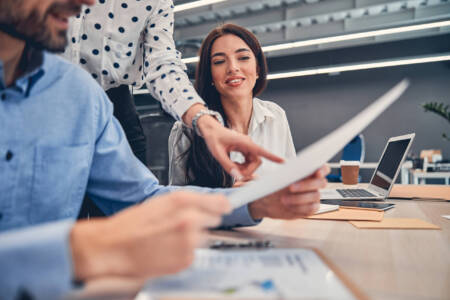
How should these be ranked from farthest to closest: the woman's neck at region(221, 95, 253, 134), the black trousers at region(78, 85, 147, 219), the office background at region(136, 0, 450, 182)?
the office background at region(136, 0, 450, 182) → the woman's neck at region(221, 95, 253, 134) → the black trousers at region(78, 85, 147, 219)

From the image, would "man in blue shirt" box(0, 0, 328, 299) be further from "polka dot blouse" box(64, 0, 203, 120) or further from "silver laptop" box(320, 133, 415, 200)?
"silver laptop" box(320, 133, 415, 200)

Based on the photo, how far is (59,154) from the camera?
2.58 ft

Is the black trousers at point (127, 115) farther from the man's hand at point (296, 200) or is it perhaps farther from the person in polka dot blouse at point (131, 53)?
the man's hand at point (296, 200)

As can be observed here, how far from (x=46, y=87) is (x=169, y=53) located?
19.6 inches

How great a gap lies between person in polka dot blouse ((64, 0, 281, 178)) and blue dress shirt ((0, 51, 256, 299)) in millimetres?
245

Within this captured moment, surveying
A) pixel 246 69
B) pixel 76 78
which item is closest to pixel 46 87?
pixel 76 78

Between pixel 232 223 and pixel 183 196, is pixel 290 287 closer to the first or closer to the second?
pixel 183 196

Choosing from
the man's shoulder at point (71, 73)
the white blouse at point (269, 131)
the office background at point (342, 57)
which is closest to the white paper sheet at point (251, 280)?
the man's shoulder at point (71, 73)

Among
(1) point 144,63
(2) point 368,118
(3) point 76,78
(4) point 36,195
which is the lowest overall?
(4) point 36,195

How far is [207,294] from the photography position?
44 cm

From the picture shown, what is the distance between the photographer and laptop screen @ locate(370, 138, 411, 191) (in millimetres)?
1605

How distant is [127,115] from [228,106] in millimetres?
946

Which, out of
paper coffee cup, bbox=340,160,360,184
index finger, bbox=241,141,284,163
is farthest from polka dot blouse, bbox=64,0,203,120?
paper coffee cup, bbox=340,160,360,184

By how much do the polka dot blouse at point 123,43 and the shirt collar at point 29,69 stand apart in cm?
40
